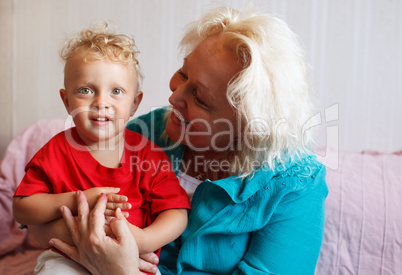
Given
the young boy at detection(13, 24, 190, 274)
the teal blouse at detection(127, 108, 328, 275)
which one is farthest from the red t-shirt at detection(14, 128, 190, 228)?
the teal blouse at detection(127, 108, 328, 275)

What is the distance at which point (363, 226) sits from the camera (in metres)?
1.59

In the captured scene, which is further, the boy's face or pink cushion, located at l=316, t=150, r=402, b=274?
pink cushion, located at l=316, t=150, r=402, b=274

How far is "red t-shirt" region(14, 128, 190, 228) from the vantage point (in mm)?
1137

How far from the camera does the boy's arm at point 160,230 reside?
1096mm

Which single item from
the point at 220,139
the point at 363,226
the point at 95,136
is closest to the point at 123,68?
the point at 95,136

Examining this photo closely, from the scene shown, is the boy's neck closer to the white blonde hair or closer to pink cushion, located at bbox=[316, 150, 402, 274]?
the white blonde hair

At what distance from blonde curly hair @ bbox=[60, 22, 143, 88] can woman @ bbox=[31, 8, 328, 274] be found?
21 cm

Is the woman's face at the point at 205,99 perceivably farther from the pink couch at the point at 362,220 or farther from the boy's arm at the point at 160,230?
the pink couch at the point at 362,220

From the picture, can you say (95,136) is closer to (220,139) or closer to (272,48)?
(220,139)

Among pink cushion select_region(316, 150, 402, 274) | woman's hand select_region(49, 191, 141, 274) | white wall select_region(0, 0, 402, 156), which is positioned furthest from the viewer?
white wall select_region(0, 0, 402, 156)

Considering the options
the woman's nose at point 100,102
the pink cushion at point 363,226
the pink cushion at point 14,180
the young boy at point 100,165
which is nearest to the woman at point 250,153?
the young boy at point 100,165

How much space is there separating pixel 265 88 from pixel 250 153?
0.25 m

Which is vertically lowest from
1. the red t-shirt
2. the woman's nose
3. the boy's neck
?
the red t-shirt

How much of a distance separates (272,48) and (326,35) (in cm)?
132
